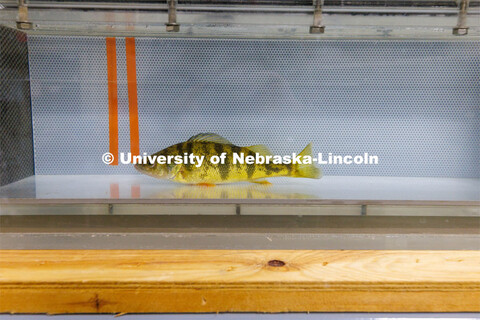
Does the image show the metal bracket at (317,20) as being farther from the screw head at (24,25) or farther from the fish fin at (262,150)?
the screw head at (24,25)

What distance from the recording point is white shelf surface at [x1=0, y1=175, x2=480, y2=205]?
88cm

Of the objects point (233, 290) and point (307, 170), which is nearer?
point (233, 290)

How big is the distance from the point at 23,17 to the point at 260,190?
672 mm

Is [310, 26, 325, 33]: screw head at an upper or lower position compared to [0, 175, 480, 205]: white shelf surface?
upper

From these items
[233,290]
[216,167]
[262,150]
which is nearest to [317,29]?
[262,150]

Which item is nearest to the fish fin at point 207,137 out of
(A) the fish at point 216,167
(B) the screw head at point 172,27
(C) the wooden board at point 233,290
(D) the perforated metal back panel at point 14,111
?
(A) the fish at point 216,167

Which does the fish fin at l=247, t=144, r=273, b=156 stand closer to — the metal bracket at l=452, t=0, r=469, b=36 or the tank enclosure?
the tank enclosure

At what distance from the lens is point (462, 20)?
887mm

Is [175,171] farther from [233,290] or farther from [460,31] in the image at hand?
[460,31]

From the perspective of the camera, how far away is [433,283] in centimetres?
57

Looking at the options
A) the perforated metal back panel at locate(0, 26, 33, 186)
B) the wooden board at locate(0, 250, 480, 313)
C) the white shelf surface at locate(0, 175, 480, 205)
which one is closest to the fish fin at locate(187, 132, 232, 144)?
the white shelf surface at locate(0, 175, 480, 205)

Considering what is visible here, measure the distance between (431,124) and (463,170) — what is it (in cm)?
14

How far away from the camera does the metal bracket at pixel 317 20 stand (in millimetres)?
884

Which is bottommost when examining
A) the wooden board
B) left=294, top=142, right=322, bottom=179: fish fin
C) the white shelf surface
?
the wooden board
